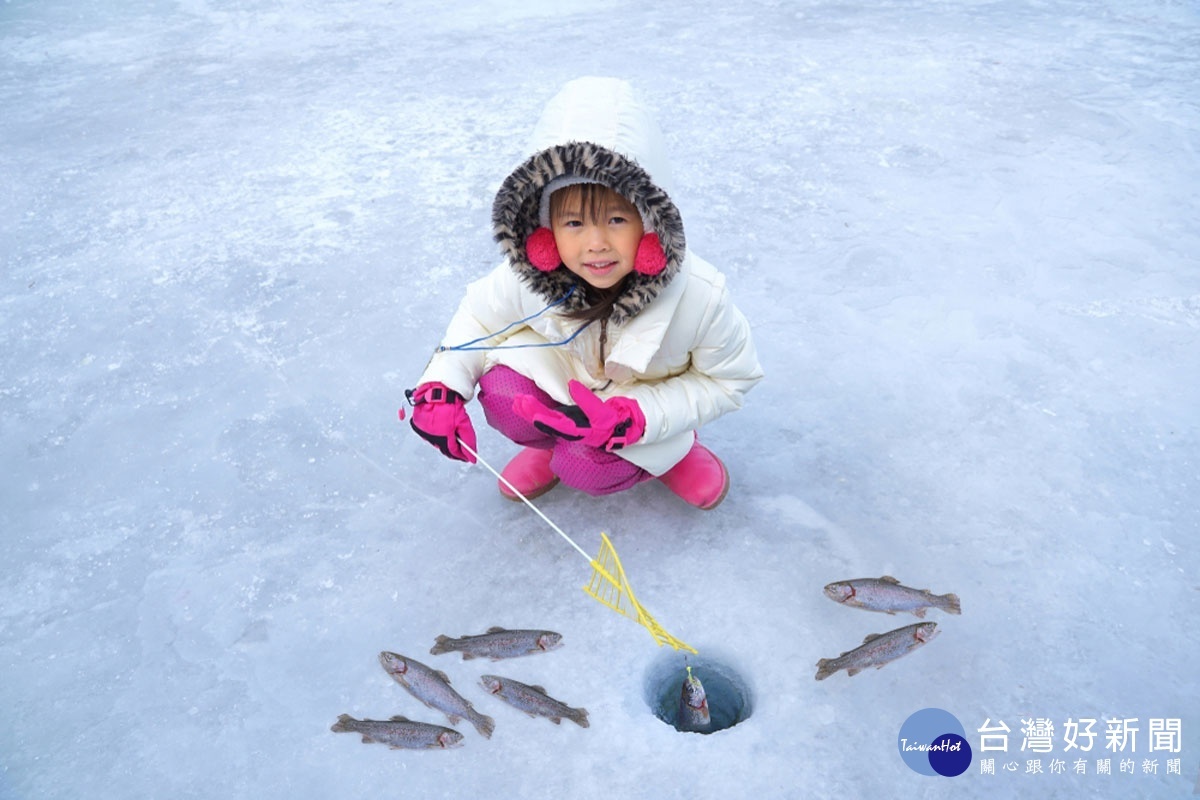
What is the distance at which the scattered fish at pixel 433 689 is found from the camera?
A: 1.88m

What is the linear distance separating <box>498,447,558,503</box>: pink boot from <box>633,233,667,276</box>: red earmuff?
68 centimetres

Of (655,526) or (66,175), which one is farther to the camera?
(66,175)

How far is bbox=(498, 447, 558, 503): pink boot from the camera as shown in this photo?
235 centimetres

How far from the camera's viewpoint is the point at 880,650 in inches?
76.8

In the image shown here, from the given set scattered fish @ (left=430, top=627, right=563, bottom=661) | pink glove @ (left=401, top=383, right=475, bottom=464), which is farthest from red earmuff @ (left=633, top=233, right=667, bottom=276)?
scattered fish @ (left=430, top=627, right=563, bottom=661)

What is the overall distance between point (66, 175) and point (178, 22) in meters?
2.18

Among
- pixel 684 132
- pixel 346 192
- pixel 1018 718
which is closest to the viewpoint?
pixel 1018 718

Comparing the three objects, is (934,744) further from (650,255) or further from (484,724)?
(650,255)

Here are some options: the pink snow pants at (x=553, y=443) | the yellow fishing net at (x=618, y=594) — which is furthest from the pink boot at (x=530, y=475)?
the yellow fishing net at (x=618, y=594)

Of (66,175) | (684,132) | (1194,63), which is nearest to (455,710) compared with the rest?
(684,132)

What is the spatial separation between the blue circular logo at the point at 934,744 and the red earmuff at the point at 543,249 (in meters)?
1.16

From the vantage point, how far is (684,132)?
13.3 ft

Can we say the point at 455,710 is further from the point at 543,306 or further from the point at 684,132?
the point at 684,132

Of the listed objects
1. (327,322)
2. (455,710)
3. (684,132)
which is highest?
(684,132)
